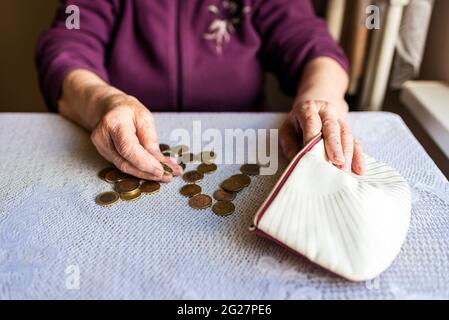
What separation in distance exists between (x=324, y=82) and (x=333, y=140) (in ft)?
0.80

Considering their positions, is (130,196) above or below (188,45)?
below

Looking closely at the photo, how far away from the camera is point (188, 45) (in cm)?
82

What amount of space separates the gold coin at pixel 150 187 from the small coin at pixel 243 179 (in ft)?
0.32

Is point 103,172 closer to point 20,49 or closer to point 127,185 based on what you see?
point 127,185

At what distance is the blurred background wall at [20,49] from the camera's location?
4.19 feet

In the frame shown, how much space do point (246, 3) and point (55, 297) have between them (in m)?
0.67

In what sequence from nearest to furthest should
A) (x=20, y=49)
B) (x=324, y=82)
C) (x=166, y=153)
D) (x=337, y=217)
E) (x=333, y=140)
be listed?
1. (x=337, y=217)
2. (x=333, y=140)
3. (x=166, y=153)
4. (x=324, y=82)
5. (x=20, y=49)

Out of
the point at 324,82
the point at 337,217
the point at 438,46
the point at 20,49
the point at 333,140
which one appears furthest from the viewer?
the point at 20,49

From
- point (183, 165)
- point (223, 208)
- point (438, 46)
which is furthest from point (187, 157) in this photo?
point (438, 46)

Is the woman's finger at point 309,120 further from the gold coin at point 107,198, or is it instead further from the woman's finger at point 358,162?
the gold coin at point 107,198

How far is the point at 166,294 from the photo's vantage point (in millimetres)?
384

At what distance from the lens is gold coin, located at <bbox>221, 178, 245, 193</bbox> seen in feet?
1.73

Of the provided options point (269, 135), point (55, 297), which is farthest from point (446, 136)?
point (55, 297)
